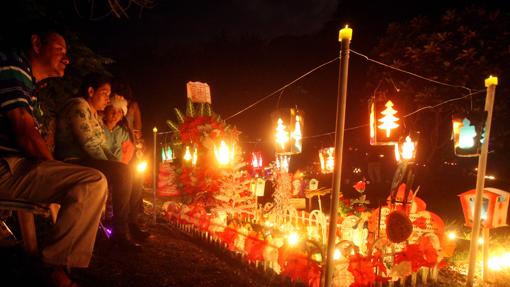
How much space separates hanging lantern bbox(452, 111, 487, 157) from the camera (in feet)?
17.0

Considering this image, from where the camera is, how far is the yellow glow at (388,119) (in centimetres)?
677

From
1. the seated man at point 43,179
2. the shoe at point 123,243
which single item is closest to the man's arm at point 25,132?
the seated man at point 43,179

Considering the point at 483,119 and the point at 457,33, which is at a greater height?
the point at 457,33

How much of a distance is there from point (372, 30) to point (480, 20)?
21.0 feet

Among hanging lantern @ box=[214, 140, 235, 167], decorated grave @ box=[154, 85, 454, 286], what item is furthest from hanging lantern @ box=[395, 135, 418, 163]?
hanging lantern @ box=[214, 140, 235, 167]

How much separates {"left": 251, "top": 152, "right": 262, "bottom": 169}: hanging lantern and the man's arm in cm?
2103

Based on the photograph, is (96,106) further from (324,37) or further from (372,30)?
(324,37)

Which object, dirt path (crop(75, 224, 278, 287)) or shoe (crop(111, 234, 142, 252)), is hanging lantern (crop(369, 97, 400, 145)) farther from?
shoe (crop(111, 234, 142, 252))

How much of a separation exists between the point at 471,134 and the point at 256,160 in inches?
733

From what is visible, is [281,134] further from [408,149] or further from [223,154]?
[408,149]

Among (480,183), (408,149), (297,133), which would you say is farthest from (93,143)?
(408,149)

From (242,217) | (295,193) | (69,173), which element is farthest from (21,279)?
(295,193)

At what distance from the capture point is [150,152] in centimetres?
2569

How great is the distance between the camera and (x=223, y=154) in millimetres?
8555
